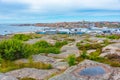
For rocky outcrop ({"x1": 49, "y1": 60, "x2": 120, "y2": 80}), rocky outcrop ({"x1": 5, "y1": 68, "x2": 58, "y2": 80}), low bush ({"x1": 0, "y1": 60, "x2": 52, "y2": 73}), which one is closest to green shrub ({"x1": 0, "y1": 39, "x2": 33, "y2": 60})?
low bush ({"x1": 0, "y1": 60, "x2": 52, "y2": 73})

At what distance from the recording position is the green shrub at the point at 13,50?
87.0 feet

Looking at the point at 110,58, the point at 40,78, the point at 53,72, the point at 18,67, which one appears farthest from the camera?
the point at 110,58

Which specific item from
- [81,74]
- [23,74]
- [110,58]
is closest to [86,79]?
[81,74]

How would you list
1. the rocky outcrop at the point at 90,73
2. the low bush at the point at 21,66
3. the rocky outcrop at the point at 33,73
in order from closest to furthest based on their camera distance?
the rocky outcrop at the point at 90,73 → the rocky outcrop at the point at 33,73 → the low bush at the point at 21,66

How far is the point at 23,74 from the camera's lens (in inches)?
823

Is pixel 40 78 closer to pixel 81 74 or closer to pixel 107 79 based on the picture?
pixel 81 74

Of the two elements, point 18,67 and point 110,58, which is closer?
point 18,67

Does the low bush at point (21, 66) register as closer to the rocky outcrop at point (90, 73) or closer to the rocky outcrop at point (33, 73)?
the rocky outcrop at point (33, 73)

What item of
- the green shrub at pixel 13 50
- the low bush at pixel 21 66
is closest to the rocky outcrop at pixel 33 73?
the low bush at pixel 21 66

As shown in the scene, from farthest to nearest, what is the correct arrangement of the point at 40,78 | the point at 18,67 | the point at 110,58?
the point at 110,58 < the point at 18,67 < the point at 40,78

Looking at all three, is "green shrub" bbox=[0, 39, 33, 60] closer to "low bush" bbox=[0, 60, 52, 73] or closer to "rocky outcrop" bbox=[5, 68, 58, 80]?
"low bush" bbox=[0, 60, 52, 73]

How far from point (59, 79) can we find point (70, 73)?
3.43 feet

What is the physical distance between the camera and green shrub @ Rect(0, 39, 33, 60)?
26.5 meters

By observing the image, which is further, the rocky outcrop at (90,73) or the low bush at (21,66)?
the low bush at (21,66)
